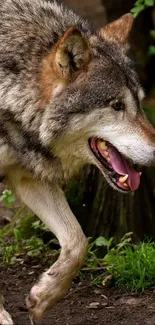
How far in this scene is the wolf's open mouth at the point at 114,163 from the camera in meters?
5.12

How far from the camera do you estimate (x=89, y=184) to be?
694 cm

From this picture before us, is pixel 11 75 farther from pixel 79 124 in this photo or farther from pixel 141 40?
pixel 141 40

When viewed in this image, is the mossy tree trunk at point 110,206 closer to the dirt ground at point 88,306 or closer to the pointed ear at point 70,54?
the dirt ground at point 88,306

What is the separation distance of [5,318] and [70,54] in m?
1.66

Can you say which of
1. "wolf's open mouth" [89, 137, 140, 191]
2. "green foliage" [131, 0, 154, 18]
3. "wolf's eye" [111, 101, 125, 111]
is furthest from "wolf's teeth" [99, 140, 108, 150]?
"green foliage" [131, 0, 154, 18]

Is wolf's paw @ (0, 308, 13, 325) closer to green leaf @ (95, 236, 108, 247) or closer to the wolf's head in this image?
the wolf's head

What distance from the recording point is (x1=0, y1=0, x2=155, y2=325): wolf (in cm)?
498

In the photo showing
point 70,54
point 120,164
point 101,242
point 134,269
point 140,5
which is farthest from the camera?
point 101,242

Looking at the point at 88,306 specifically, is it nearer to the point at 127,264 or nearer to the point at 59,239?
the point at 127,264

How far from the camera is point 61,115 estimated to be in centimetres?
497

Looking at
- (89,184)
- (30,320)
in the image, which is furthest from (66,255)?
(89,184)

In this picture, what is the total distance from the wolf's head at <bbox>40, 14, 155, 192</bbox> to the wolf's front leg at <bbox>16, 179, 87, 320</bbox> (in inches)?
16.7

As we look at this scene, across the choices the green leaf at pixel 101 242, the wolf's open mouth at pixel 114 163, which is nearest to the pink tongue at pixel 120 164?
the wolf's open mouth at pixel 114 163

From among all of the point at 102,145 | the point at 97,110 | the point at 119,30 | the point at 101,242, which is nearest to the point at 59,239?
the point at 102,145
